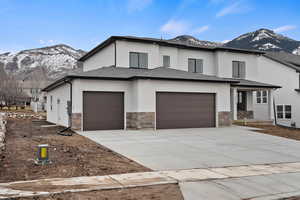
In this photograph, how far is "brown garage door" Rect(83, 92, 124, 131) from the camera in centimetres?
1795

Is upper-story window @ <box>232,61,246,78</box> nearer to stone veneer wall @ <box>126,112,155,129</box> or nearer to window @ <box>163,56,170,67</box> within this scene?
window @ <box>163,56,170,67</box>

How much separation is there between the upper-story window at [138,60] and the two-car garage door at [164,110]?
13.2ft

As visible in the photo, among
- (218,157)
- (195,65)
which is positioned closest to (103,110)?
(218,157)

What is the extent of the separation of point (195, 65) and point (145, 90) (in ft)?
32.0

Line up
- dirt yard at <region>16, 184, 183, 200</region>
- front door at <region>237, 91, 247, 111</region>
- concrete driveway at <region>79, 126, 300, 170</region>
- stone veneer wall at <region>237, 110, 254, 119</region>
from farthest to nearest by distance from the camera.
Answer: front door at <region>237, 91, 247, 111</region>, stone veneer wall at <region>237, 110, 254, 119</region>, concrete driveway at <region>79, 126, 300, 170</region>, dirt yard at <region>16, 184, 183, 200</region>

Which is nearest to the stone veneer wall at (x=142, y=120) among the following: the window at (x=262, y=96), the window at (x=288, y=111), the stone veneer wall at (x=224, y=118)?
the stone veneer wall at (x=224, y=118)

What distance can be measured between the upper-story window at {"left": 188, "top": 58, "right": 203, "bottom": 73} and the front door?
6.07 m

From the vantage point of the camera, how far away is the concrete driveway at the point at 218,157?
6250 millimetres

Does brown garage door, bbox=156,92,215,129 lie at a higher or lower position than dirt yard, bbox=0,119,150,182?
higher

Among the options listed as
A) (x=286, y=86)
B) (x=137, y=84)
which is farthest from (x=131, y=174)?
(x=286, y=86)

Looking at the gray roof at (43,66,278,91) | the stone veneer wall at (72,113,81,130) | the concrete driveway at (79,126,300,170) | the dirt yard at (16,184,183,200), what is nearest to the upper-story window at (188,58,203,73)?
the gray roof at (43,66,278,91)

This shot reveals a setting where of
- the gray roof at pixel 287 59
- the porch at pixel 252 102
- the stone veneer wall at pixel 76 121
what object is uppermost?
the gray roof at pixel 287 59

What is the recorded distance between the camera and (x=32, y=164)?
8203mm

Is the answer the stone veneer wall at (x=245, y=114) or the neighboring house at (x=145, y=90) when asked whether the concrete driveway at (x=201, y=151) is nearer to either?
the neighboring house at (x=145, y=90)
